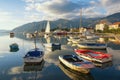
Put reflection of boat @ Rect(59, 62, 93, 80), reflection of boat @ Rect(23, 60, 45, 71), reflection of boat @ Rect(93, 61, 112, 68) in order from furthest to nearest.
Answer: reflection of boat @ Rect(93, 61, 112, 68) → reflection of boat @ Rect(23, 60, 45, 71) → reflection of boat @ Rect(59, 62, 93, 80)

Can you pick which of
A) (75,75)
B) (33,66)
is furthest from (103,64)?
(33,66)

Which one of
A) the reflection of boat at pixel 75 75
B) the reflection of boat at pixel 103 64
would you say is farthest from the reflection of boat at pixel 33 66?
the reflection of boat at pixel 103 64

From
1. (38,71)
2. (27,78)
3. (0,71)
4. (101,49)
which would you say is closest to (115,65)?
(38,71)

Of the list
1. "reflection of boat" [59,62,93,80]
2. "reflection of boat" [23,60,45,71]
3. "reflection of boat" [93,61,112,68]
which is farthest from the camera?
"reflection of boat" [93,61,112,68]

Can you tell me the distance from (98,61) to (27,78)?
17693 millimetres

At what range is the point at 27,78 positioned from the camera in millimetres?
32656

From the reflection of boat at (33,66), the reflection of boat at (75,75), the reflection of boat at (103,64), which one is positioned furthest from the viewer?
the reflection of boat at (103,64)

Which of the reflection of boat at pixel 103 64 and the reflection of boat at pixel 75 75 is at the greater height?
the reflection of boat at pixel 103 64

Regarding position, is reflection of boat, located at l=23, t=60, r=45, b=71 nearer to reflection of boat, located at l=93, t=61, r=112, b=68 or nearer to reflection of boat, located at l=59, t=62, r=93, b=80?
reflection of boat, located at l=59, t=62, r=93, b=80

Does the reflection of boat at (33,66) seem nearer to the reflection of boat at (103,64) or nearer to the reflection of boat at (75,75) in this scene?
the reflection of boat at (75,75)

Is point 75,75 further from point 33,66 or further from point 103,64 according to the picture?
point 33,66

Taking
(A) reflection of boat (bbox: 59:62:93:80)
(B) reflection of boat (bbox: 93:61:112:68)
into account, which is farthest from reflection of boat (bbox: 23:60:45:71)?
(B) reflection of boat (bbox: 93:61:112:68)

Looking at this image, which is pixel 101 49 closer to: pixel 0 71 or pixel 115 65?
pixel 115 65

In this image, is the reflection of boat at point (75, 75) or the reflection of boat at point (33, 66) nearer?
the reflection of boat at point (75, 75)
